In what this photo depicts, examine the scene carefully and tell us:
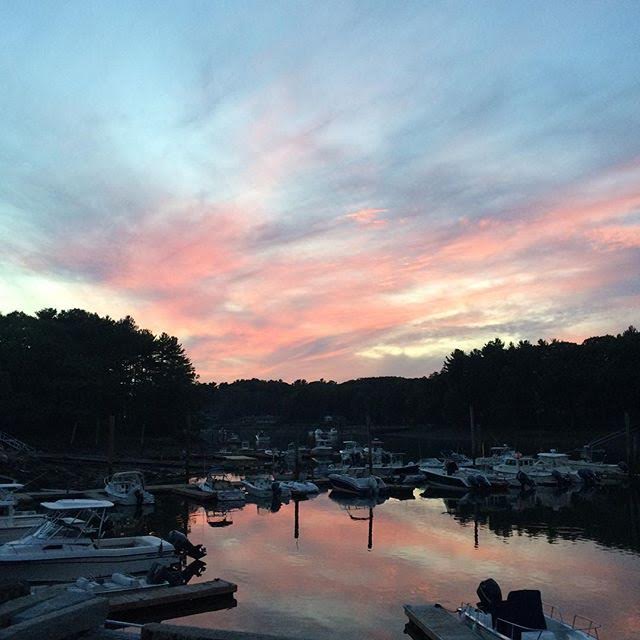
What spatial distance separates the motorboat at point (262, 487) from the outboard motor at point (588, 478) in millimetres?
25331

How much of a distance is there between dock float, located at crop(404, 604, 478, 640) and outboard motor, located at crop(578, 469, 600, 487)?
136 feet

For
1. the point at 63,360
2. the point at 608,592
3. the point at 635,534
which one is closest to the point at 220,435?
the point at 63,360

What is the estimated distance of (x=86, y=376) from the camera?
8381cm

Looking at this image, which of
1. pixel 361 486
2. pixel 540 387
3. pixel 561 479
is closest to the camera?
pixel 361 486

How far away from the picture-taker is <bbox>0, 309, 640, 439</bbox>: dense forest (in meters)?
82.4

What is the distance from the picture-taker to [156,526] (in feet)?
120

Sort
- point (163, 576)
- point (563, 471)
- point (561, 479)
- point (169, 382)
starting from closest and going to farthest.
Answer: point (163, 576) < point (561, 479) < point (563, 471) < point (169, 382)

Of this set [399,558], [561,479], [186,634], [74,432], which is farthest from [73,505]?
[74,432]

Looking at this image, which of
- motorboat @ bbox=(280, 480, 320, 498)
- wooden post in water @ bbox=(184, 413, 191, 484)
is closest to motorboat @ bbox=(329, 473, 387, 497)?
motorboat @ bbox=(280, 480, 320, 498)

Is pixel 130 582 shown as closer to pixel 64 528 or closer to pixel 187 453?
pixel 64 528

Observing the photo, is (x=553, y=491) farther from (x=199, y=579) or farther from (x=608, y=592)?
(x=199, y=579)

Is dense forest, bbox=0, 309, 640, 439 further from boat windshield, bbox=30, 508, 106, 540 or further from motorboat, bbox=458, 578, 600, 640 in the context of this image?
motorboat, bbox=458, 578, 600, 640

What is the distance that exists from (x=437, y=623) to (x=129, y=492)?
30.0 metres

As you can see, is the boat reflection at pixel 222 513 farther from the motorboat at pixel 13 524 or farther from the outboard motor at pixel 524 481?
the outboard motor at pixel 524 481
